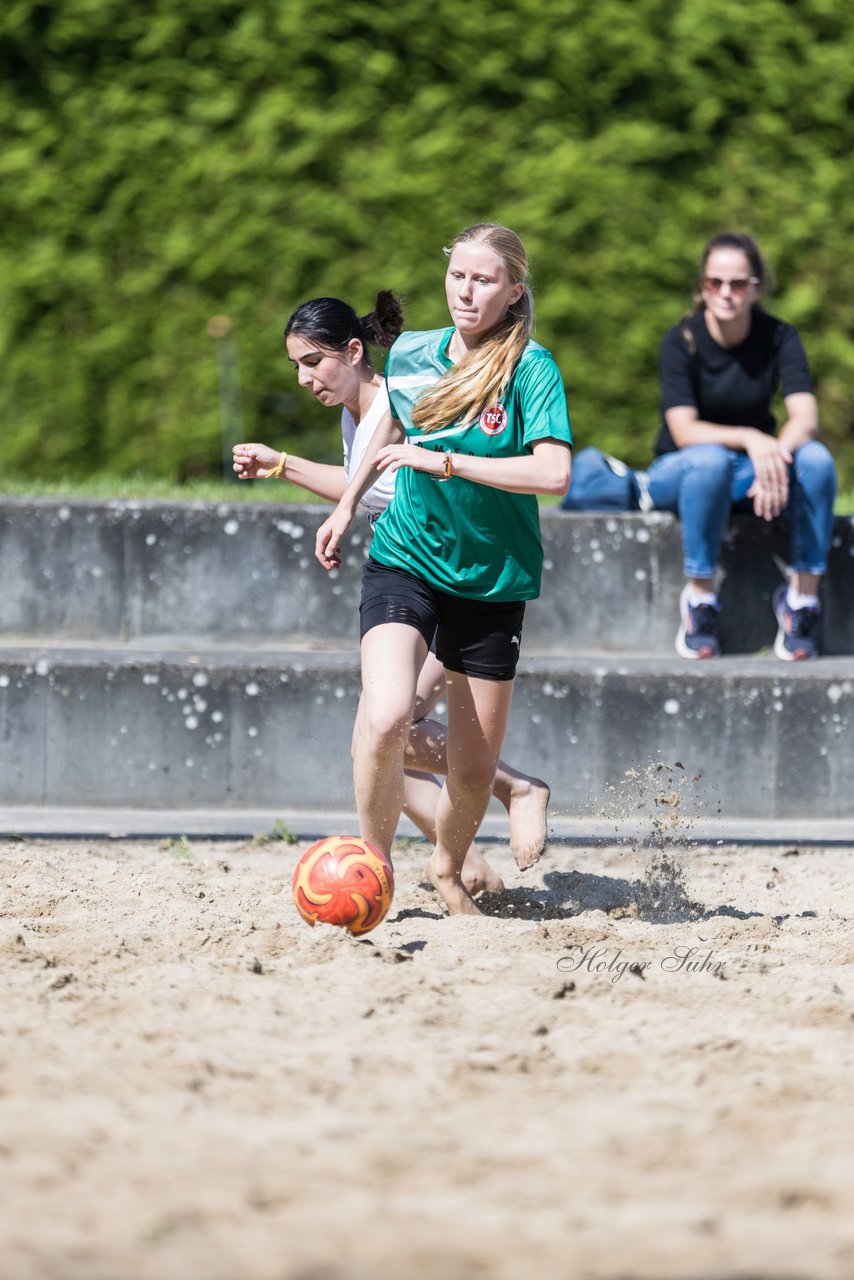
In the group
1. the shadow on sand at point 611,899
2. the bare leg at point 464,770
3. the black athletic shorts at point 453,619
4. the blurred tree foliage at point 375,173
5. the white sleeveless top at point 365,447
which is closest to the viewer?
the black athletic shorts at point 453,619

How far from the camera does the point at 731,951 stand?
3.71 m

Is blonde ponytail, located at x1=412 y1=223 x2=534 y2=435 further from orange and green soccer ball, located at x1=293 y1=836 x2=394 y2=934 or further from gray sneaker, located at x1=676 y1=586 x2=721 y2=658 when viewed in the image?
gray sneaker, located at x1=676 y1=586 x2=721 y2=658

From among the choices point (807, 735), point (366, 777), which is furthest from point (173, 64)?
point (366, 777)

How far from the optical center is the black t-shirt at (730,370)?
5.98m

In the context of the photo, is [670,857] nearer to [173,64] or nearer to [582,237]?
[582,237]

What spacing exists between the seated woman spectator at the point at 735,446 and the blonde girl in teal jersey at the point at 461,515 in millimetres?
2090

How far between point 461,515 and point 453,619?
26 centimetres

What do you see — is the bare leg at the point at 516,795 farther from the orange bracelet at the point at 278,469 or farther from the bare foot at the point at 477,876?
the orange bracelet at the point at 278,469

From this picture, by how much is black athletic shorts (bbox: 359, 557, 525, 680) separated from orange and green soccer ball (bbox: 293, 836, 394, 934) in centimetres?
51

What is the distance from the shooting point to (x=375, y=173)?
7566mm

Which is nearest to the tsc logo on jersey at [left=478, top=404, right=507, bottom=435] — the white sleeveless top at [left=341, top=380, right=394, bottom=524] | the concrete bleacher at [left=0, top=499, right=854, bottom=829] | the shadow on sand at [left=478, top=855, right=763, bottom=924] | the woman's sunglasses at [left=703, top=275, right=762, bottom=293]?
the white sleeveless top at [left=341, top=380, right=394, bottom=524]

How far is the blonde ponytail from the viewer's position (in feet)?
11.9

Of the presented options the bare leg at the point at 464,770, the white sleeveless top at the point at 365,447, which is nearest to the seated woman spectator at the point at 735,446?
the white sleeveless top at the point at 365,447

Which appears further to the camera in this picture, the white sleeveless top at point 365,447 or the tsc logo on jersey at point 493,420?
the white sleeveless top at point 365,447
